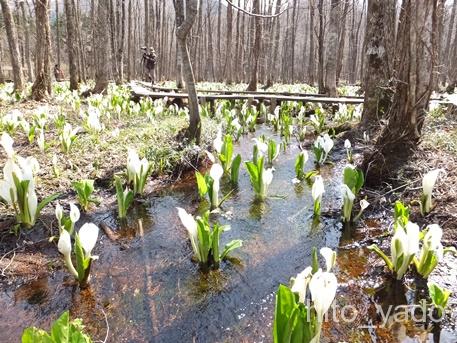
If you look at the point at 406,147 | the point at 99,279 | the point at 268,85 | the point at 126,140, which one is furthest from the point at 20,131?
the point at 268,85

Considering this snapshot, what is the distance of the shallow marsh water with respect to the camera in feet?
7.00

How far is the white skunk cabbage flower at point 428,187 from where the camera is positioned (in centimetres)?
304

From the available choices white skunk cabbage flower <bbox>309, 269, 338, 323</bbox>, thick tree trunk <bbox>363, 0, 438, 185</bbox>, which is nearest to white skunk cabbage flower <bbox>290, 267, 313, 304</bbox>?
white skunk cabbage flower <bbox>309, 269, 338, 323</bbox>

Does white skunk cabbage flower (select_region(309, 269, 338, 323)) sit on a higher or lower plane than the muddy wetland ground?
higher

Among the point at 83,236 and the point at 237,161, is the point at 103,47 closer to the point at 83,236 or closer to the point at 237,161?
the point at 237,161

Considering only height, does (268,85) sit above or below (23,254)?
above

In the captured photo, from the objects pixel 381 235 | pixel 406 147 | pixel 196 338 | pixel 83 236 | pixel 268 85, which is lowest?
pixel 196 338

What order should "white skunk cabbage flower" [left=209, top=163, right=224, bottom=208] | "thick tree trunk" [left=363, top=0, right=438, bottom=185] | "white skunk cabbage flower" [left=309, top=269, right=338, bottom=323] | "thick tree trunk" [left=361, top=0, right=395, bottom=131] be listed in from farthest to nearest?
"thick tree trunk" [left=361, top=0, right=395, bottom=131] < "thick tree trunk" [left=363, top=0, right=438, bottom=185] < "white skunk cabbage flower" [left=209, top=163, right=224, bottom=208] < "white skunk cabbage flower" [left=309, top=269, right=338, bottom=323]

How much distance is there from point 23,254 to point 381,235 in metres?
2.86

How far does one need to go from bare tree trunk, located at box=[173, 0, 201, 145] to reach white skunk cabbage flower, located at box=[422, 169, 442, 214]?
320cm

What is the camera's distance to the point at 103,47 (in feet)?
37.2

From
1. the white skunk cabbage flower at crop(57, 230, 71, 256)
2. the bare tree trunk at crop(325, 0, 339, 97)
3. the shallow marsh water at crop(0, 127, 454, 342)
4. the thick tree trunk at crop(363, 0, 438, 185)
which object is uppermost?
the bare tree trunk at crop(325, 0, 339, 97)

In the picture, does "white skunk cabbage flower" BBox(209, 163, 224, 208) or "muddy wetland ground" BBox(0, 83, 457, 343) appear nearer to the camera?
"muddy wetland ground" BBox(0, 83, 457, 343)

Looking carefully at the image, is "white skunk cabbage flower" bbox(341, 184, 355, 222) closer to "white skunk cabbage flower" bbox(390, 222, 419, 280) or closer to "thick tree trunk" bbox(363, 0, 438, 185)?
"white skunk cabbage flower" bbox(390, 222, 419, 280)
